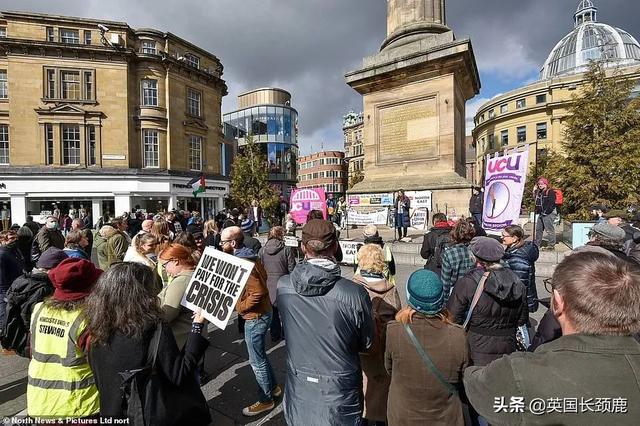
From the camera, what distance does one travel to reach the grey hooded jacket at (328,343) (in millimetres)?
2074

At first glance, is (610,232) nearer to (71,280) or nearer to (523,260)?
(523,260)

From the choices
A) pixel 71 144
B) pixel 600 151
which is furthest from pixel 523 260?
pixel 71 144

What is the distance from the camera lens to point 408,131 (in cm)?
1252

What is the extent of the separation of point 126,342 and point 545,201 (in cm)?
963

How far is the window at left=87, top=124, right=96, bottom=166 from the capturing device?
26.8 m

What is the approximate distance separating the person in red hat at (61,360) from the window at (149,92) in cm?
3168

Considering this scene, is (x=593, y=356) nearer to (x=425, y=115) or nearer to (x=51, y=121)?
(x=425, y=115)

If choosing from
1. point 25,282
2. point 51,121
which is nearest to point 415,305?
point 25,282

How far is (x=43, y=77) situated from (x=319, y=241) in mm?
34421

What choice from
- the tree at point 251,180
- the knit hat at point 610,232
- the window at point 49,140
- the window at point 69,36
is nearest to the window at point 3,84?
the window at point 49,140

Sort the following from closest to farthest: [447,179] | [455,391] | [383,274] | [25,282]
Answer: [455,391], [383,274], [25,282], [447,179]

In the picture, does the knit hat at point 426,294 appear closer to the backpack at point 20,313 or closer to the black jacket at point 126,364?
the black jacket at point 126,364

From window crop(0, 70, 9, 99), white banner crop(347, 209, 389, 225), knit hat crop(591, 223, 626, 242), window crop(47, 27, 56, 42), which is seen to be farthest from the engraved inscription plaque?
window crop(0, 70, 9, 99)

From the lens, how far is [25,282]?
10.6ft
